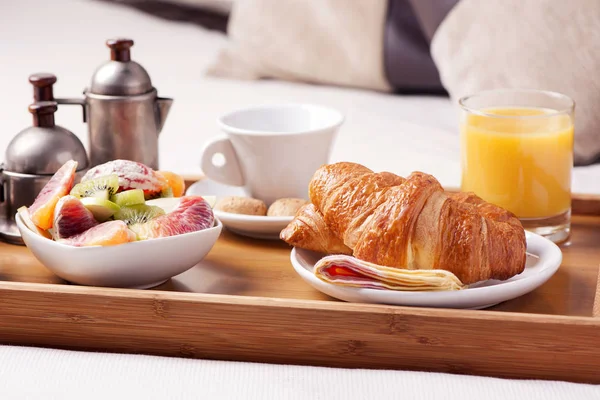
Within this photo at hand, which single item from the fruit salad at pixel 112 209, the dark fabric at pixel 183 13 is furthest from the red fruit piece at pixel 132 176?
the dark fabric at pixel 183 13

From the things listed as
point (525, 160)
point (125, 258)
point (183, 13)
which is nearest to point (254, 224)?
point (125, 258)

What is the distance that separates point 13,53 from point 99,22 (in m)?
0.31

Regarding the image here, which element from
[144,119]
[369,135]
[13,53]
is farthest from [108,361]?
[13,53]

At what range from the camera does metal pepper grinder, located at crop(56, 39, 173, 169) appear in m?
1.16

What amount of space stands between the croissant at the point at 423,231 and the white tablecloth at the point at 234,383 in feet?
0.38

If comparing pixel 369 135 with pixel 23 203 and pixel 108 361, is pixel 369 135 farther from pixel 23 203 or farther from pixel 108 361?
pixel 108 361

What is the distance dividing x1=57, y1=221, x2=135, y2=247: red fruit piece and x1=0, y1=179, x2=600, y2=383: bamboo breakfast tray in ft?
0.15

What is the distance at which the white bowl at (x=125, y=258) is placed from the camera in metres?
0.85

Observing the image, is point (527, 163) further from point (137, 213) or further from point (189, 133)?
point (189, 133)

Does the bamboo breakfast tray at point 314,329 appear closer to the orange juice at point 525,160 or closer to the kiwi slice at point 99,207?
the kiwi slice at point 99,207

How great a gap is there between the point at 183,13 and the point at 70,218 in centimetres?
197

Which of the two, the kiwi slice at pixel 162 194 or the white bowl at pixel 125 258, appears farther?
the kiwi slice at pixel 162 194

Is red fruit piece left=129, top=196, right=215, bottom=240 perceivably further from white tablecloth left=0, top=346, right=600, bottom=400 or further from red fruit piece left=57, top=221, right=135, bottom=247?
white tablecloth left=0, top=346, right=600, bottom=400

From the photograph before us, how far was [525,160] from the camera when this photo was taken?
1.06 metres
